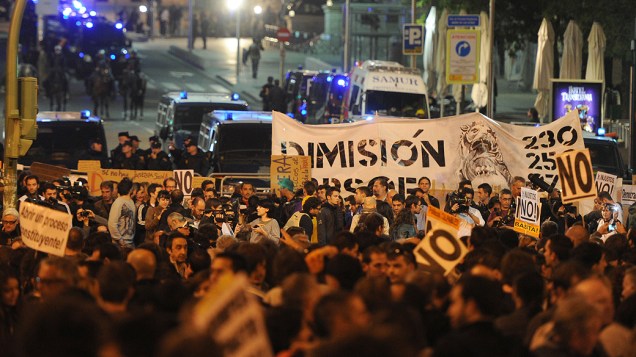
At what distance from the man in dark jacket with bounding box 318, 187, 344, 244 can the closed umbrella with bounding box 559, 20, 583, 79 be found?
18.7 m

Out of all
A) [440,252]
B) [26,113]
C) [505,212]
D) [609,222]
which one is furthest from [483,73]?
[440,252]

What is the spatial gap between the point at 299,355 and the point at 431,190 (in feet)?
40.9

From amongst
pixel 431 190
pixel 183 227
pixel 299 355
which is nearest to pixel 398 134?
pixel 431 190

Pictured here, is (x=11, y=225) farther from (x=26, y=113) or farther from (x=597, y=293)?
(x=597, y=293)

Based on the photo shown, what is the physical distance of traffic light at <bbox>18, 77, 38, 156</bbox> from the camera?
607 inches

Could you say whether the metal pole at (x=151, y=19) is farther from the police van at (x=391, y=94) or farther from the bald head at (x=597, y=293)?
the bald head at (x=597, y=293)

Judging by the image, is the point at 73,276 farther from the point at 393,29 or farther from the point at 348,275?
the point at 393,29

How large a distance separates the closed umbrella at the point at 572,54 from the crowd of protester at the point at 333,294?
19.7 meters

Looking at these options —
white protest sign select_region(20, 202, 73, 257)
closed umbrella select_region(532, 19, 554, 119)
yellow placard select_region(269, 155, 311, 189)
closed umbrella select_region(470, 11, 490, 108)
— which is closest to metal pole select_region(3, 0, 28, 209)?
white protest sign select_region(20, 202, 73, 257)

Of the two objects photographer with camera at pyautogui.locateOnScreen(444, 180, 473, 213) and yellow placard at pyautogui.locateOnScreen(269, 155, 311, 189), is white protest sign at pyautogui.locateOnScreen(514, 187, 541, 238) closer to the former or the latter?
photographer with camera at pyautogui.locateOnScreen(444, 180, 473, 213)

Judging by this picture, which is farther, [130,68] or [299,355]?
[130,68]

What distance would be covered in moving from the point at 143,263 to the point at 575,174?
628cm

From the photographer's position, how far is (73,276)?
9031mm

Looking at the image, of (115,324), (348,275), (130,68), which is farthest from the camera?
(130,68)
